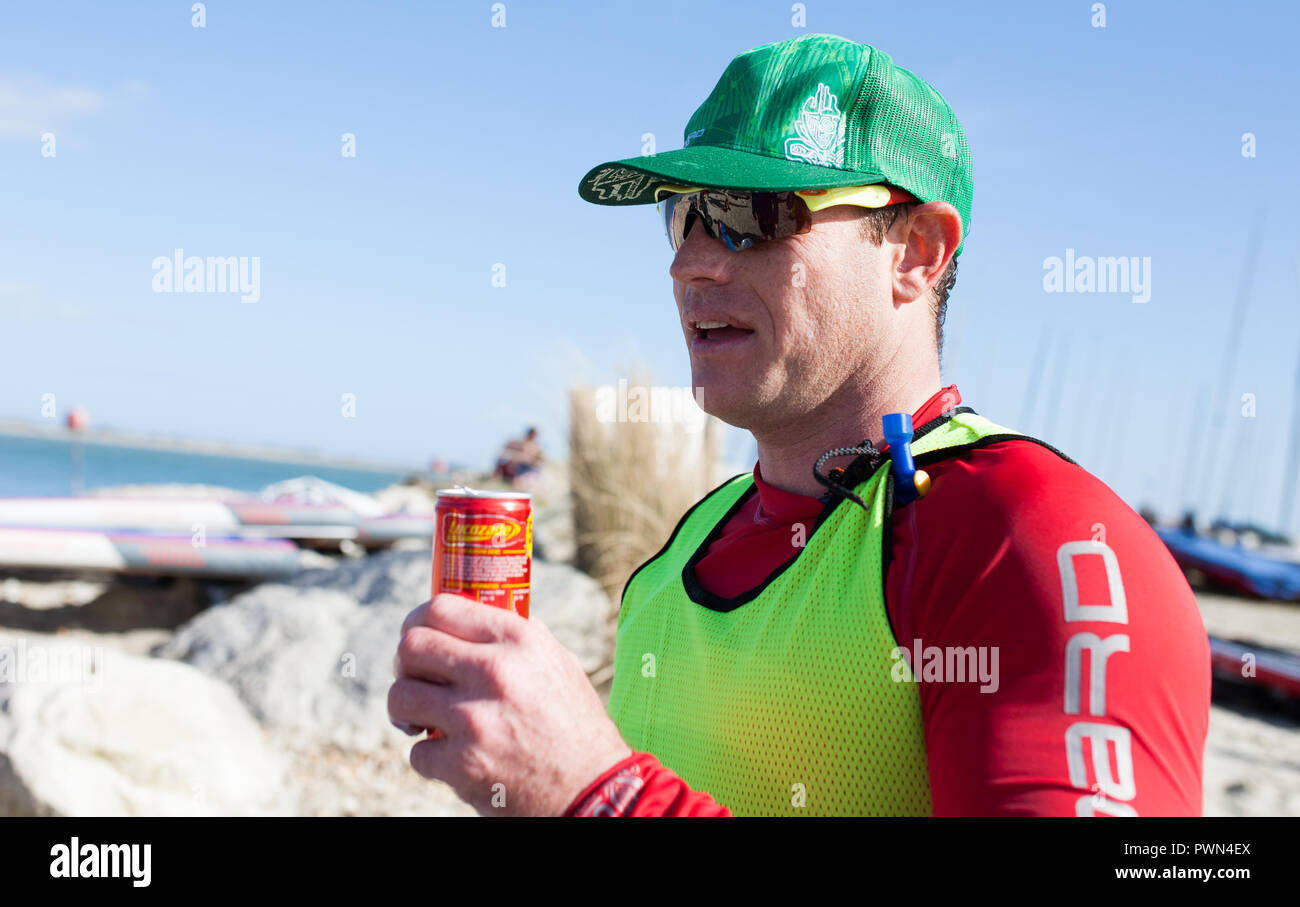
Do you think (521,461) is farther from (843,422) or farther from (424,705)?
(424,705)

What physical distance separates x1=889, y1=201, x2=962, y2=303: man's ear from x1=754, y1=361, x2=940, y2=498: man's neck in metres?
0.15

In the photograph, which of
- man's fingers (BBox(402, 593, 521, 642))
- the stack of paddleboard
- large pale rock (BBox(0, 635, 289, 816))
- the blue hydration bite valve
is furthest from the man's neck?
the stack of paddleboard

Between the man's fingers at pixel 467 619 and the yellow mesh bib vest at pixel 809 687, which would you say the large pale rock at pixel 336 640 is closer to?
the yellow mesh bib vest at pixel 809 687

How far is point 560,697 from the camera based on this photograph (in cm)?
119

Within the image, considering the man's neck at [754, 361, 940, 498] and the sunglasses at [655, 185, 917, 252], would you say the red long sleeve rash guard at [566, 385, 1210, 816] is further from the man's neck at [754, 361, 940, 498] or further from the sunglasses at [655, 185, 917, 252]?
the sunglasses at [655, 185, 917, 252]

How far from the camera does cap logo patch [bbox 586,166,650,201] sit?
6.18 ft

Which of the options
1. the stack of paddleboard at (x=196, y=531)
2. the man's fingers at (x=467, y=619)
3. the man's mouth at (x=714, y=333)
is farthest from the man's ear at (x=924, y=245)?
the stack of paddleboard at (x=196, y=531)

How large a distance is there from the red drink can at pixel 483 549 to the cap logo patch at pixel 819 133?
0.75 m

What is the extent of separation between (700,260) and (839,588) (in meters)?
0.66

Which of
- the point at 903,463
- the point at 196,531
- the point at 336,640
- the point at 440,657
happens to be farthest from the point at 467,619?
the point at 196,531

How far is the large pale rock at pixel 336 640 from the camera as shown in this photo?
4.84m

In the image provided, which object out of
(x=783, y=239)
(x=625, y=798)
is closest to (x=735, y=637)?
(x=625, y=798)
